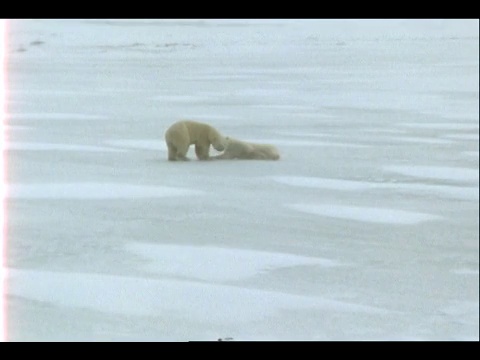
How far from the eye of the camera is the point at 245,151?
21.3 ft

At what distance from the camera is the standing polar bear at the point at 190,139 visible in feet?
20.5

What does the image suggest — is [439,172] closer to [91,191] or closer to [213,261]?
[91,191]

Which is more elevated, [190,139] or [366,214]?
[190,139]

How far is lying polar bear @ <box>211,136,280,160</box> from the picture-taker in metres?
6.46

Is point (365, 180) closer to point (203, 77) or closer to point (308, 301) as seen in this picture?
point (308, 301)

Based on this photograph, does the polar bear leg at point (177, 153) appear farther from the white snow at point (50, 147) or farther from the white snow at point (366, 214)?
the white snow at point (366, 214)

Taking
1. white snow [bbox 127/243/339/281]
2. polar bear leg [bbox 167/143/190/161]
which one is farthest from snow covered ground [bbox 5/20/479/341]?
polar bear leg [bbox 167/143/190/161]

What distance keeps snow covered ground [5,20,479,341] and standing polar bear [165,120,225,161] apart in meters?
0.16

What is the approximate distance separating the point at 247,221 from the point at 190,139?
1786mm

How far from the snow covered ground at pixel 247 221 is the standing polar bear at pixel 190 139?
0.16m

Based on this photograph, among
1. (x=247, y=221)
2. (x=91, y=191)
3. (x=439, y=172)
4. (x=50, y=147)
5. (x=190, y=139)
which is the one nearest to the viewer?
(x=247, y=221)

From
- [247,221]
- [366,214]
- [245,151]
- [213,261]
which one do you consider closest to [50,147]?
[245,151]

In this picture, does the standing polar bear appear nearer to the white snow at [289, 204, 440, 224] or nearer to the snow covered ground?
the snow covered ground

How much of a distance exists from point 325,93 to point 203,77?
3140 millimetres
